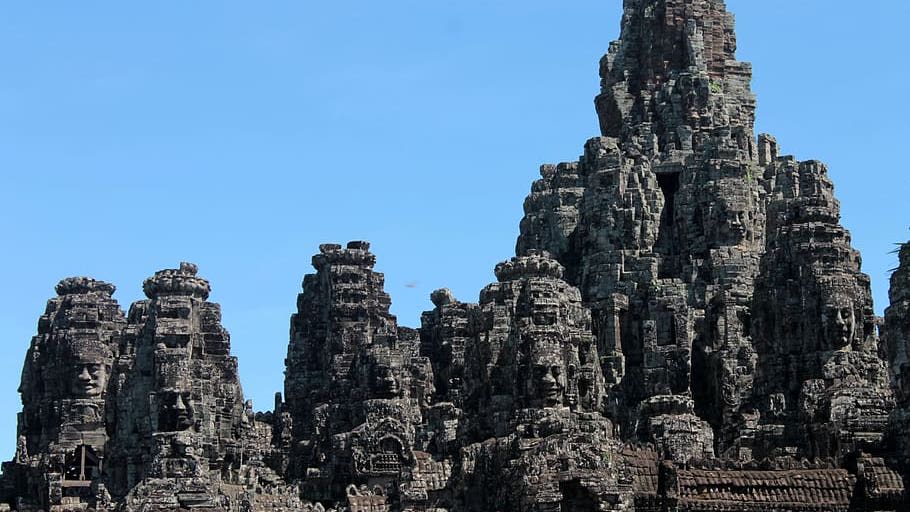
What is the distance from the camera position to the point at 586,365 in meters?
132

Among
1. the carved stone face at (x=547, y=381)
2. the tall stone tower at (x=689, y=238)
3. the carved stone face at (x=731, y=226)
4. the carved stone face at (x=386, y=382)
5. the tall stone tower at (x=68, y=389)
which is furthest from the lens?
the carved stone face at (x=731, y=226)

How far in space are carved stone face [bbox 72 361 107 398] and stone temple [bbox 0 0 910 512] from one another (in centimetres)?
15

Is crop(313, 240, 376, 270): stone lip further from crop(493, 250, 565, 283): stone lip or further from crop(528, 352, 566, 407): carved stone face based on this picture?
crop(528, 352, 566, 407): carved stone face

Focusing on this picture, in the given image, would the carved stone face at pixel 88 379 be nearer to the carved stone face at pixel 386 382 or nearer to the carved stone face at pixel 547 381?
the carved stone face at pixel 386 382

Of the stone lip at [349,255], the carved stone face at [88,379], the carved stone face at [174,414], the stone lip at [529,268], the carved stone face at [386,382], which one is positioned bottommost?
the carved stone face at [174,414]

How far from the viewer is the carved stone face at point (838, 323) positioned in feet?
421

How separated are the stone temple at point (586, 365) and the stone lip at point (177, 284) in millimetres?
137

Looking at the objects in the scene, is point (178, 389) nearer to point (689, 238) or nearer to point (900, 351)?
point (900, 351)

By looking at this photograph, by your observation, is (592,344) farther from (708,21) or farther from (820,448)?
(708,21)

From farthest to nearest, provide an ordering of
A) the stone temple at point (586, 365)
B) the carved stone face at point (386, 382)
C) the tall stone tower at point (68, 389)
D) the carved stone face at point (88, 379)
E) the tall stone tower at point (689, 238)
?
the carved stone face at point (88, 379)
the tall stone tower at point (68, 389)
the carved stone face at point (386, 382)
the tall stone tower at point (689, 238)
the stone temple at point (586, 365)

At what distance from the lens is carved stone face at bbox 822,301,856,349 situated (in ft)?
421

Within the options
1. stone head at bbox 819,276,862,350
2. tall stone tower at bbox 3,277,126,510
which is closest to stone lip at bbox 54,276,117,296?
tall stone tower at bbox 3,277,126,510

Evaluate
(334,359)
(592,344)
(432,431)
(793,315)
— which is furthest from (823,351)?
(334,359)

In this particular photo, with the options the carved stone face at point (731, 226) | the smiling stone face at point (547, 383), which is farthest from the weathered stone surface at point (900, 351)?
the carved stone face at point (731, 226)
